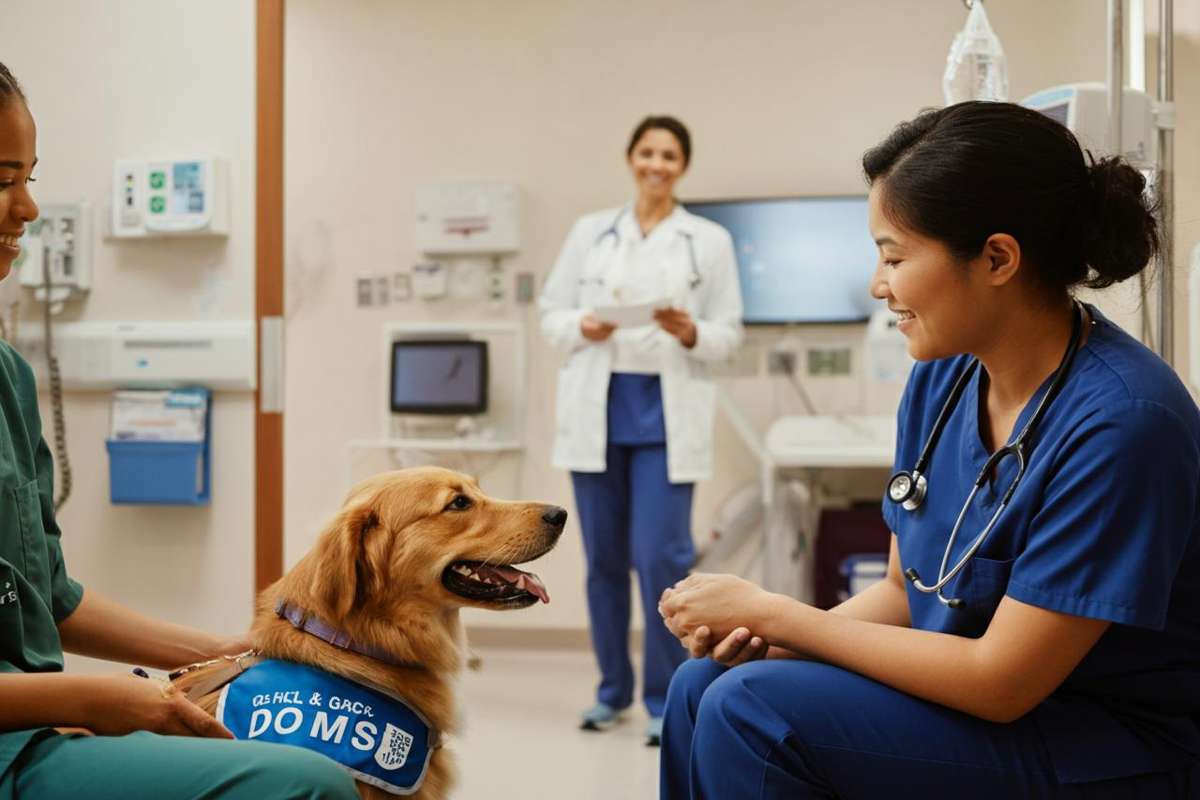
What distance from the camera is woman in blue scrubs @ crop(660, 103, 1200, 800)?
112 centimetres

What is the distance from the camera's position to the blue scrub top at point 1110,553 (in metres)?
1.11

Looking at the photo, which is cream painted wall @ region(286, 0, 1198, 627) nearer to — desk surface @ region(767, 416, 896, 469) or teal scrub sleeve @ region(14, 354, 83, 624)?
desk surface @ region(767, 416, 896, 469)

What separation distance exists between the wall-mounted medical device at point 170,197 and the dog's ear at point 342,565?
4.68 ft

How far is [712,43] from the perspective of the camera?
4797mm

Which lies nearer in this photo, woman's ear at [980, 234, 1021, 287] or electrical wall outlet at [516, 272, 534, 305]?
woman's ear at [980, 234, 1021, 287]

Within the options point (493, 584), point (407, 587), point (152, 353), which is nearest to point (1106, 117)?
point (493, 584)

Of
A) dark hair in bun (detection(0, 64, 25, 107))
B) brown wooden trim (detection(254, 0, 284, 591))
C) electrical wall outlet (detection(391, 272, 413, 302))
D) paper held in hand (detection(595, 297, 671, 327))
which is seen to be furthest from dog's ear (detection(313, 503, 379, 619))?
electrical wall outlet (detection(391, 272, 413, 302))

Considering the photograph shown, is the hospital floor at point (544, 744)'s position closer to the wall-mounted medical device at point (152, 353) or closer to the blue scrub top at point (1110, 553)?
the wall-mounted medical device at point (152, 353)

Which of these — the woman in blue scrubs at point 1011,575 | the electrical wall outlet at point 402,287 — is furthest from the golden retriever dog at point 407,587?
the electrical wall outlet at point 402,287

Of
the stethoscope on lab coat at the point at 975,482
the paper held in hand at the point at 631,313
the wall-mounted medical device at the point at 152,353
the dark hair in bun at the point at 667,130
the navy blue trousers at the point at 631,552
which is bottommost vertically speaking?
the navy blue trousers at the point at 631,552

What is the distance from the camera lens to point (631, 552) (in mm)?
3518

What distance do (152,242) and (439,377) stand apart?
6.56 ft

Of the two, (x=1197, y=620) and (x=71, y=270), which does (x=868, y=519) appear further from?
(x=1197, y=620)

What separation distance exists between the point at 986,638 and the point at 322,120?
439 centimetres
